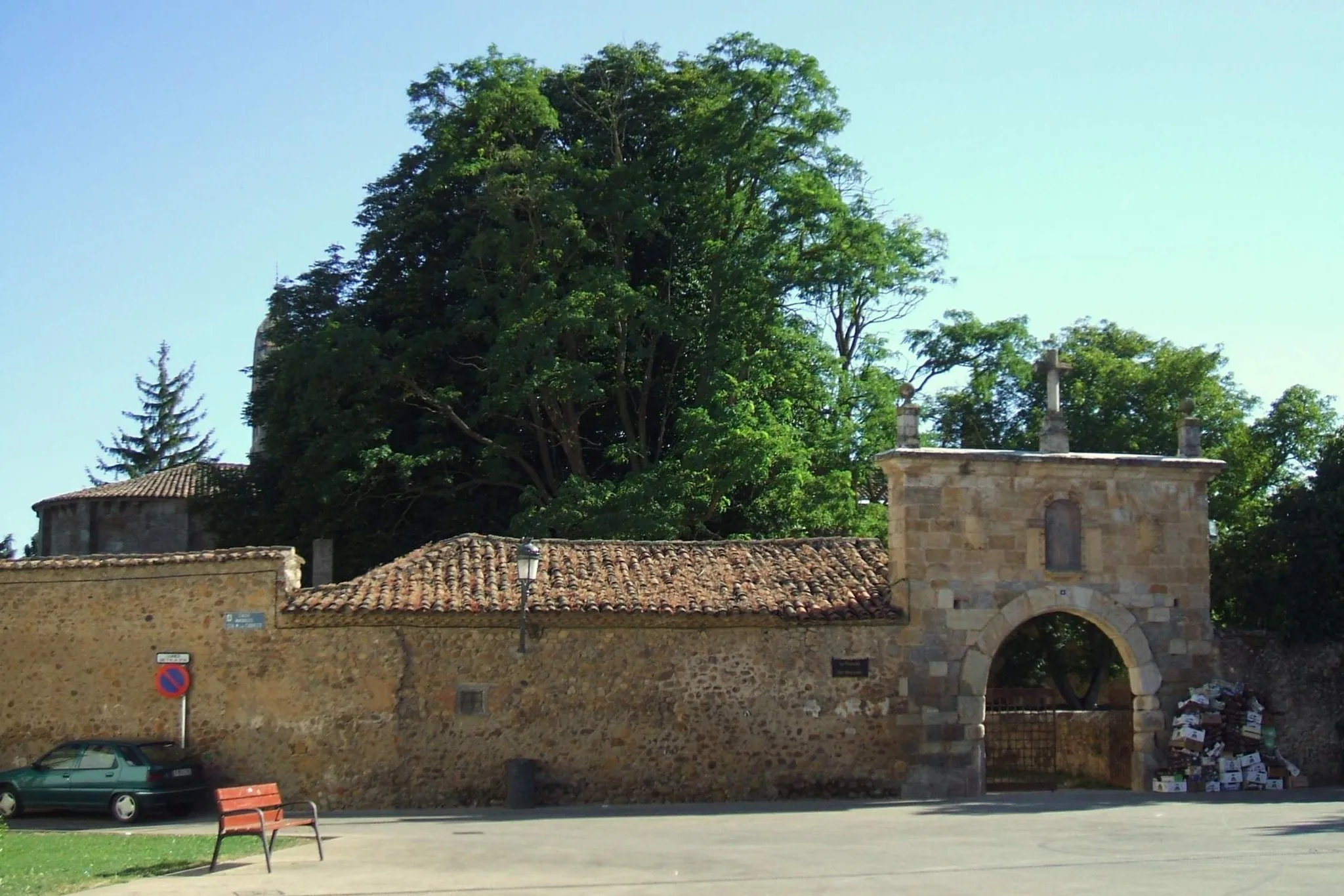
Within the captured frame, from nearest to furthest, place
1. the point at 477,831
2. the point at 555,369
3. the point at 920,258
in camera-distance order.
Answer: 1. the point at 477,831
2. the point at 555,369
3. the point at 920,258

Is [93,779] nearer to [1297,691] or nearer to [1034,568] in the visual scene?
[1034,568]

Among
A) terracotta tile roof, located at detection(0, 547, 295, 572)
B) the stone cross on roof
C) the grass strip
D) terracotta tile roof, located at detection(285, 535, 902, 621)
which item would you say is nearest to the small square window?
terracotta tile roof, located at detection(285, 535, 902, 621)

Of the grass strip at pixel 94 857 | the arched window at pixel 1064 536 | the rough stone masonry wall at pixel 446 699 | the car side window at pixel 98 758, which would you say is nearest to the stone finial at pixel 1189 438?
the arched window at pixel 1064 536

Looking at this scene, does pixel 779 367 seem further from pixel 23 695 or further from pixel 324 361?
pixel 23 695

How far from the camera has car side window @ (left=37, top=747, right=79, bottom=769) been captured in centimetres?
2000

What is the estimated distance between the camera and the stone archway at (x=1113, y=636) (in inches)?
858

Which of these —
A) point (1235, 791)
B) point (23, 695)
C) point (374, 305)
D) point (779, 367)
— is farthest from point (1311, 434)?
point (23, 695)

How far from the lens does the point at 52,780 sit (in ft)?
65.5

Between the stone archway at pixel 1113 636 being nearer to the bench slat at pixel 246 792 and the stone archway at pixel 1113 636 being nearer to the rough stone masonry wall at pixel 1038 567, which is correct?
the rough stone masonry wall at pixel 1038 567

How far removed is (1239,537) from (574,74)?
18.3 m

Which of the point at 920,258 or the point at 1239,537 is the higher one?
the point at 920,258

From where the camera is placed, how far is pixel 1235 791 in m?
21.6

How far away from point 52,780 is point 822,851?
1120 cm

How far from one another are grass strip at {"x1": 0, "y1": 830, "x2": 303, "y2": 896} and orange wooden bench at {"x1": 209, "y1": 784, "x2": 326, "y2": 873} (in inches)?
17.0
